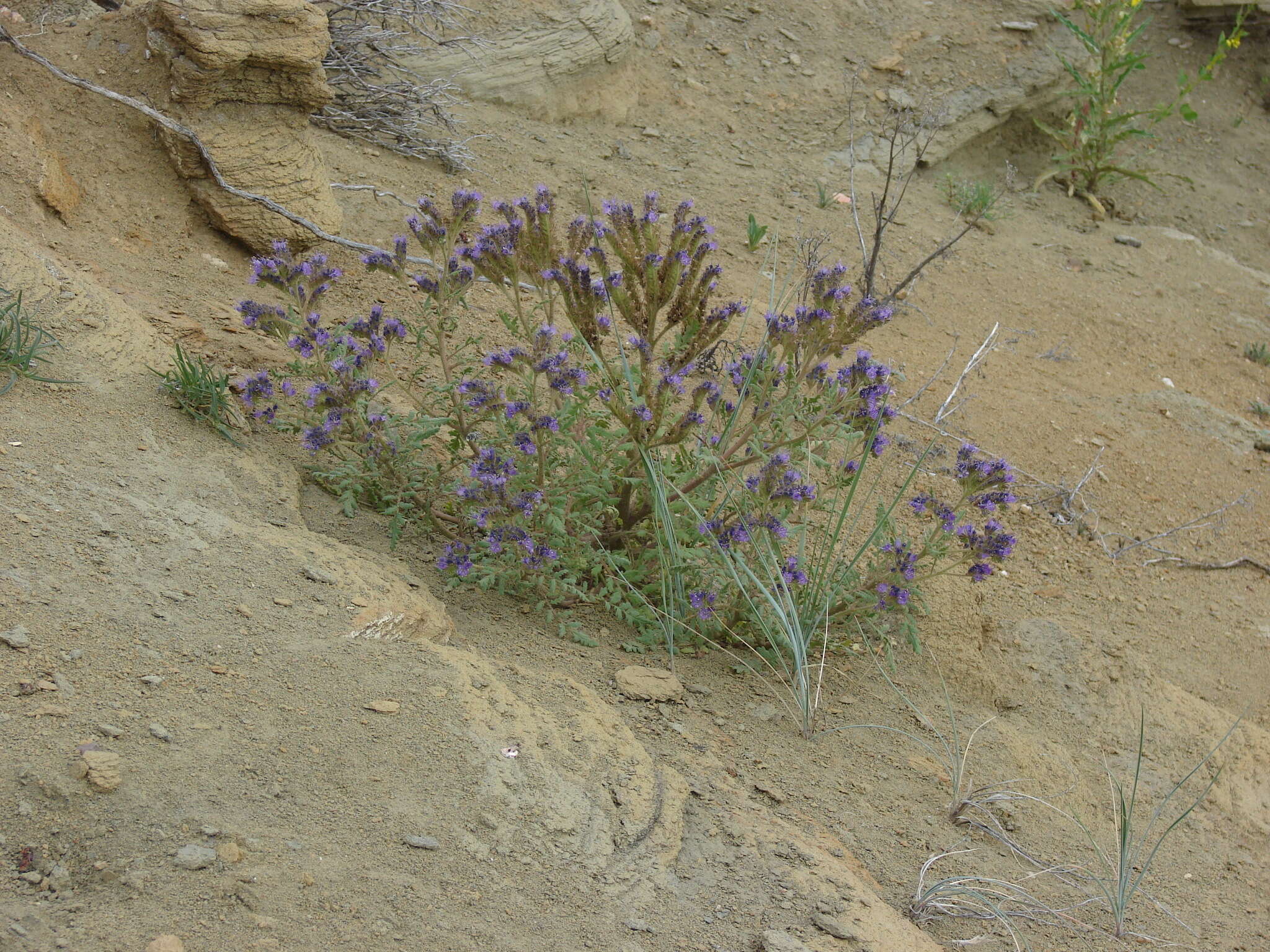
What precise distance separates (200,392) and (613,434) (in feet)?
3.91

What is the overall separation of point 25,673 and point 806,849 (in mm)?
1608

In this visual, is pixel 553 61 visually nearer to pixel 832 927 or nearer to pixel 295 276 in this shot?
pixel 295 276

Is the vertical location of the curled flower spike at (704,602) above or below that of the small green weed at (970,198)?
below

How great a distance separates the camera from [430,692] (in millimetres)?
2330

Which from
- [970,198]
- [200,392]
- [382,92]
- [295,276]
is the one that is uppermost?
[970,198]

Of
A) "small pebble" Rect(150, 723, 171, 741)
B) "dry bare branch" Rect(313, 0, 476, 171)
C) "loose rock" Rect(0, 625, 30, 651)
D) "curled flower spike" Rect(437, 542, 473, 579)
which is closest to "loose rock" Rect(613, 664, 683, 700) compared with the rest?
"curled flower spike" Rect(437, 542, 473, 579)

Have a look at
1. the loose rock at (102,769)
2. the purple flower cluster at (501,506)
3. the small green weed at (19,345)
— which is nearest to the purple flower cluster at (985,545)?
the purple flower cluster at (501,506)

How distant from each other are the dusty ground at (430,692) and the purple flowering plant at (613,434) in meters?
0.19

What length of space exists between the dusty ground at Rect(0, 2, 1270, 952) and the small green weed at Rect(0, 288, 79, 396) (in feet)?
0.17

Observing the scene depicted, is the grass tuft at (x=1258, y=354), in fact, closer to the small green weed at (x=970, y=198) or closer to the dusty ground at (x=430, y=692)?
the dusty ground at (x=430, y=692)

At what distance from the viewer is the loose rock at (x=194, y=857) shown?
1.76 meters

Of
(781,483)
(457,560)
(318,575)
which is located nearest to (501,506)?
(457,560)

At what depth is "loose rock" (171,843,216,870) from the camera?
1.76 m

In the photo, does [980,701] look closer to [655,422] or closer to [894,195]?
[655,422]
